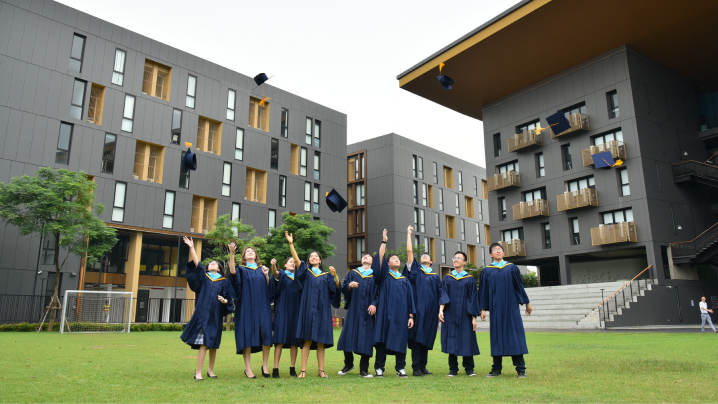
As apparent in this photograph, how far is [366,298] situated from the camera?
311 inches

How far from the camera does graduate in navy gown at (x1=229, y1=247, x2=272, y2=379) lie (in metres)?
7.43

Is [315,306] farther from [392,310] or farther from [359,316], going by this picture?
[392,310]

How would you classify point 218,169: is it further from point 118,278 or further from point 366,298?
point 366,298

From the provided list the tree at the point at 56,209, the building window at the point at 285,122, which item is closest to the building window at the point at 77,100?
the tree at the point at 56,209

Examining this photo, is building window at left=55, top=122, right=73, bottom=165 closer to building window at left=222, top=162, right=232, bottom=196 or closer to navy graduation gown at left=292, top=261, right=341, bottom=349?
building window at left=222, top=162, right=232, bottom=196

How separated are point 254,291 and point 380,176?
44447 mm

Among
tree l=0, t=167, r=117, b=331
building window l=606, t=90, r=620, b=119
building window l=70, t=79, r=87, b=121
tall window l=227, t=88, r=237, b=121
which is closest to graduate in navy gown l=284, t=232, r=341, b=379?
tree l=0, t=167, r=117, b=331

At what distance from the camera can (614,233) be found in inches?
1128

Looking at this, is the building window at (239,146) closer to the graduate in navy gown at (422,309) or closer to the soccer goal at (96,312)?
the soccer goal at (96,312)

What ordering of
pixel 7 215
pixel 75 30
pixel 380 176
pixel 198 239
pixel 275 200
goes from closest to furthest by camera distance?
pixel 7 215
pixel 75 30
pixel 198 239
pixel 275 200
pixel 380 176

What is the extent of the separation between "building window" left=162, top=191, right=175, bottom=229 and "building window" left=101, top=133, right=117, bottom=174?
3747mm

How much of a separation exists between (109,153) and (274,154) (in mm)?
12555

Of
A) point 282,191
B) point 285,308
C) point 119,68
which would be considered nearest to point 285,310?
point 285,308

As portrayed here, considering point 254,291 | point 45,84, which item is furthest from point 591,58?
point 45,84
